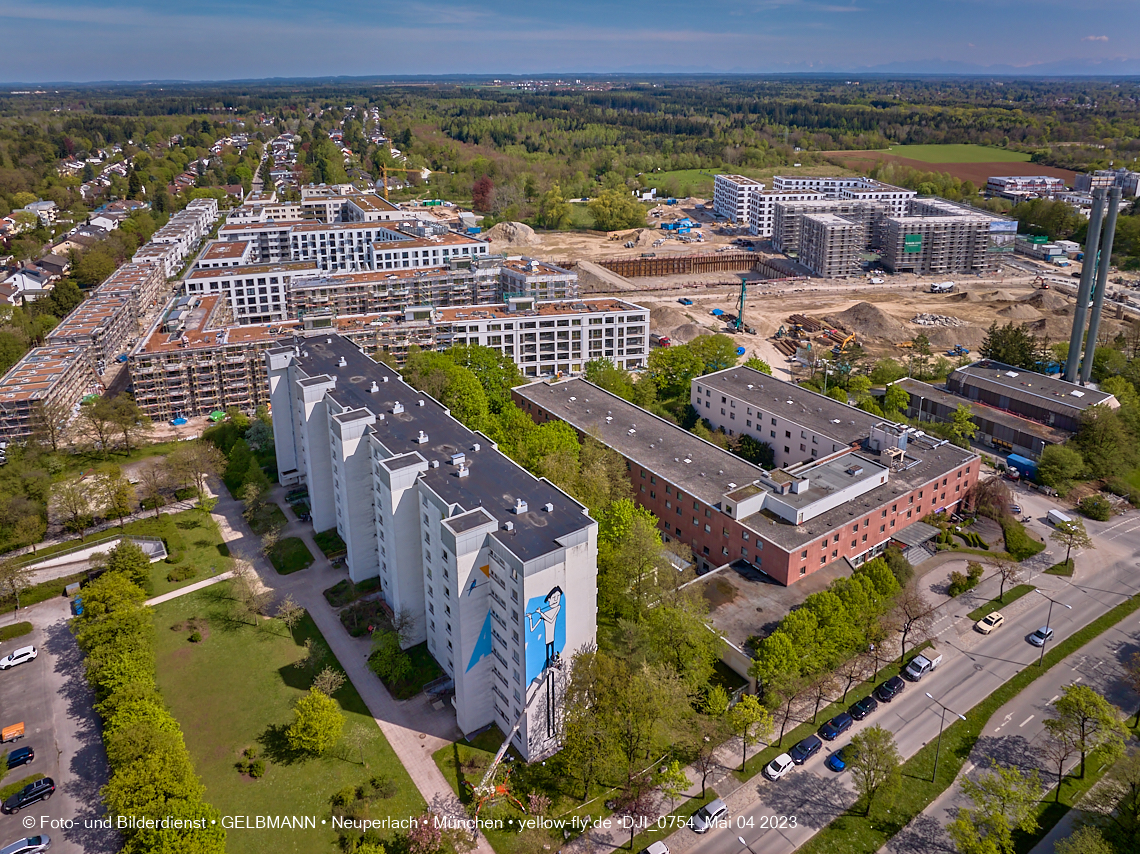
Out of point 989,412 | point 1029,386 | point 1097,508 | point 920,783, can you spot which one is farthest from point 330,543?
point 1029,386

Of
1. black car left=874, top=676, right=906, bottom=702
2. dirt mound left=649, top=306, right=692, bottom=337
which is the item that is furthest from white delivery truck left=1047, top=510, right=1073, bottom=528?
dirt mound left=649, top=306, right=692, bottom=337

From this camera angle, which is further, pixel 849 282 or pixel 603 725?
pixel 849 282

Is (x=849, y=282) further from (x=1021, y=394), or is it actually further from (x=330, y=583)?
(x=330, y=583)

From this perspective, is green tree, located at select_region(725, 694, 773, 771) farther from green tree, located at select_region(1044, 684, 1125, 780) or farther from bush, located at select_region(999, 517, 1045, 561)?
bush, located at select_region(999, 517, 1045, 561)

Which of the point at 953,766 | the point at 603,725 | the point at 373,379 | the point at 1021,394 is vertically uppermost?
the point at 373,379

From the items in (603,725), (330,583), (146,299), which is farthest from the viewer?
(146,299)

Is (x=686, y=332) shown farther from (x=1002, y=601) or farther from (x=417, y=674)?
(x=417, y=674)

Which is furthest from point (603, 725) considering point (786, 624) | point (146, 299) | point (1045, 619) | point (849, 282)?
point (849, 282)
